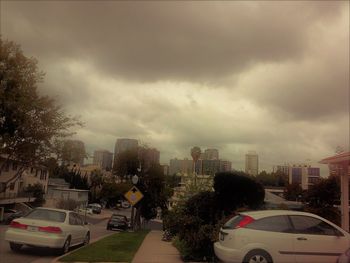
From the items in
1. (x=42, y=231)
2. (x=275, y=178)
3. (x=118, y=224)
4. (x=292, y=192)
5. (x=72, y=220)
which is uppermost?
(x=275, y=178)

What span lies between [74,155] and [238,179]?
11.7 m

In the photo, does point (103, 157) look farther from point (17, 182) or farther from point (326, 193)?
point (326, 193)

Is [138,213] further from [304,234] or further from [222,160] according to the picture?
[304,234]

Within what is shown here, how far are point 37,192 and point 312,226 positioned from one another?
63.7 meters

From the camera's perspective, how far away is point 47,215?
42.5 feet

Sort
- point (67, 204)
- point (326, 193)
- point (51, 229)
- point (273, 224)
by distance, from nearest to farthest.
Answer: point (273, 224), point (51, 229), point (326, 193), point (67, 204)

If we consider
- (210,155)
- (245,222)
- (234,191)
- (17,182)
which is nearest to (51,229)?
(245,222)

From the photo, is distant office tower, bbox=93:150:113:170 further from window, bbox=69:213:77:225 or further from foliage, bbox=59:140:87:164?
window, bbox=69:213:77:225

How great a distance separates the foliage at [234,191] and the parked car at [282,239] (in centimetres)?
663

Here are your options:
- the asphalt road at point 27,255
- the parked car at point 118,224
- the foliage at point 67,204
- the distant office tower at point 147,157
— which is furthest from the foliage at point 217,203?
the foliage at point 67,204

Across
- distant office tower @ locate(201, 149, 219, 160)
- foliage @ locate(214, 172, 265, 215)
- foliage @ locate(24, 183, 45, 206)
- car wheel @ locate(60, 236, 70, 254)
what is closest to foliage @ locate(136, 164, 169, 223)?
distant office tower @ locate(201, 149, 219, 160)

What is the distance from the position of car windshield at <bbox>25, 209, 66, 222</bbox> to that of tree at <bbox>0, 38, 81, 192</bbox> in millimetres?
8120

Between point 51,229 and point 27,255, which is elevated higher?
point 51,229

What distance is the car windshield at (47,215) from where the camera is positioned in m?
12.7
